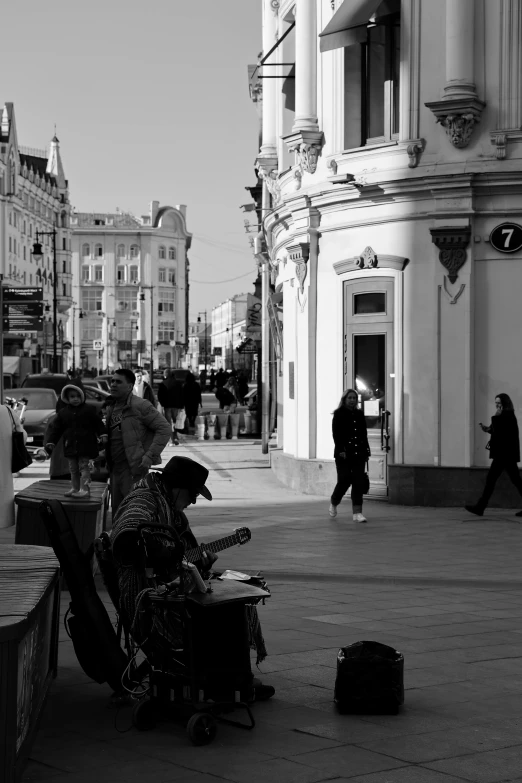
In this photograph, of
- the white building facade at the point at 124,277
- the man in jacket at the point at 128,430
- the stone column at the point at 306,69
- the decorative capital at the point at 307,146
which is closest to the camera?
the man in jacket at the point at 128,430

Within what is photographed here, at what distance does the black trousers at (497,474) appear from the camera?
56.1ft

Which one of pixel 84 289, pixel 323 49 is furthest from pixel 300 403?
pixel 84 289

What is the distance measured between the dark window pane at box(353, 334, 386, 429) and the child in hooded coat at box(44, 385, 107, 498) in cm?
645

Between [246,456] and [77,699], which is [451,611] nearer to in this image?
[77,699]

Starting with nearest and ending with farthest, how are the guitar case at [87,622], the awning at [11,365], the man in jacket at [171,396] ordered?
the guitar case at [87,622] → the man in jacket at [171,396] → the awning at [11,365]

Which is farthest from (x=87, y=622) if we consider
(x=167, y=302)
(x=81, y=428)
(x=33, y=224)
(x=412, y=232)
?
(x=167, y=302)

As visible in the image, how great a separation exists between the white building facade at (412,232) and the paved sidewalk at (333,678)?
3201mm

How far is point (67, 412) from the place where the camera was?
1399cm

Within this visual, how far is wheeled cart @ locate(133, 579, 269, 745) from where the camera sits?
21.8 feet

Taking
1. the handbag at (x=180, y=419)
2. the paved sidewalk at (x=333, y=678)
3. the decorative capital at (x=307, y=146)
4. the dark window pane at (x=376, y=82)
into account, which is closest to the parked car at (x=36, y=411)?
the handbag at (x=180, y=419)

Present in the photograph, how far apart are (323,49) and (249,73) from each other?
1404 centimetres

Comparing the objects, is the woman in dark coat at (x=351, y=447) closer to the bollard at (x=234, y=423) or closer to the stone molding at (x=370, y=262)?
the stone molding at (x=370, y=262)

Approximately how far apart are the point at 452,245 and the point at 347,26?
378cm

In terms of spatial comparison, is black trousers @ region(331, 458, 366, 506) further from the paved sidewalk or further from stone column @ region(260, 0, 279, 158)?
stone column @ region(260, 0, 279, 158)
